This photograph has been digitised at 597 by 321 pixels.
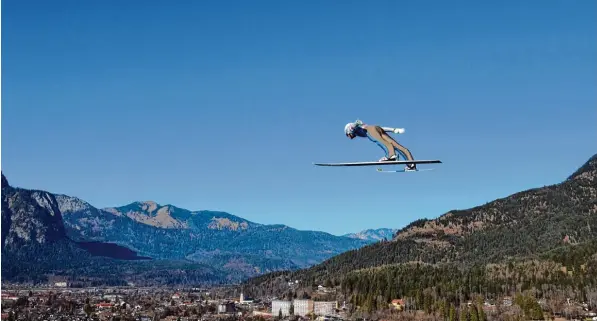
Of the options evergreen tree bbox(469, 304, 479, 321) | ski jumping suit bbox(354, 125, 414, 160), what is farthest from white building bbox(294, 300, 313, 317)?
ski jumping suit bbox(354, 125, 414, 160)

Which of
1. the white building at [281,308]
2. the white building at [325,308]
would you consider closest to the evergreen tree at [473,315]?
the white building at [325,308]

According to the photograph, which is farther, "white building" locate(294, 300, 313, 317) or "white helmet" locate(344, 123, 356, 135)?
"white building" locate(294, 300, 313, 317)

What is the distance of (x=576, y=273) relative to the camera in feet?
582

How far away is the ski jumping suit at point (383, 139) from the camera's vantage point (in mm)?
14617

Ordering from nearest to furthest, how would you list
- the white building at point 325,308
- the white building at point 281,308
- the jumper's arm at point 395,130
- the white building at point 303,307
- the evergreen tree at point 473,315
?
the jumper's arm at point 395,130 → the evergreen tree at point 473,315 → the white building at point 325,308 → the white building at point 303,307 → the white building at point 281,308

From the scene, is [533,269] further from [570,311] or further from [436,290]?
[570,311]

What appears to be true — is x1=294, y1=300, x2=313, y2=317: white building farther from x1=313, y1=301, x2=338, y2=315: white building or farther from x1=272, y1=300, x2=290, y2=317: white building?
x1=313, y1=301, x2=338, y2=315: white building

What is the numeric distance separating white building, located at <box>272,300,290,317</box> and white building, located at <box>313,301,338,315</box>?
8821 millimetres

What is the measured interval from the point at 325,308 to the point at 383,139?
6566 inches

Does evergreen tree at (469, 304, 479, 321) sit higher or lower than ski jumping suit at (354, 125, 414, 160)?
lower

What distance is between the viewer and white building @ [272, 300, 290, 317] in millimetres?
188812

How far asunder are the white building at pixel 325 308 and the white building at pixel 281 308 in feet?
28.9

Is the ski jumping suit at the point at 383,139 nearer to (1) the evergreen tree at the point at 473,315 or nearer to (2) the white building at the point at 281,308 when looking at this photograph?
(1) the evergreen tree at the point at 473,315

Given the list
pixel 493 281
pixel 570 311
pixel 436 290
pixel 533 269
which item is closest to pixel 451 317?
pixel 570 311
